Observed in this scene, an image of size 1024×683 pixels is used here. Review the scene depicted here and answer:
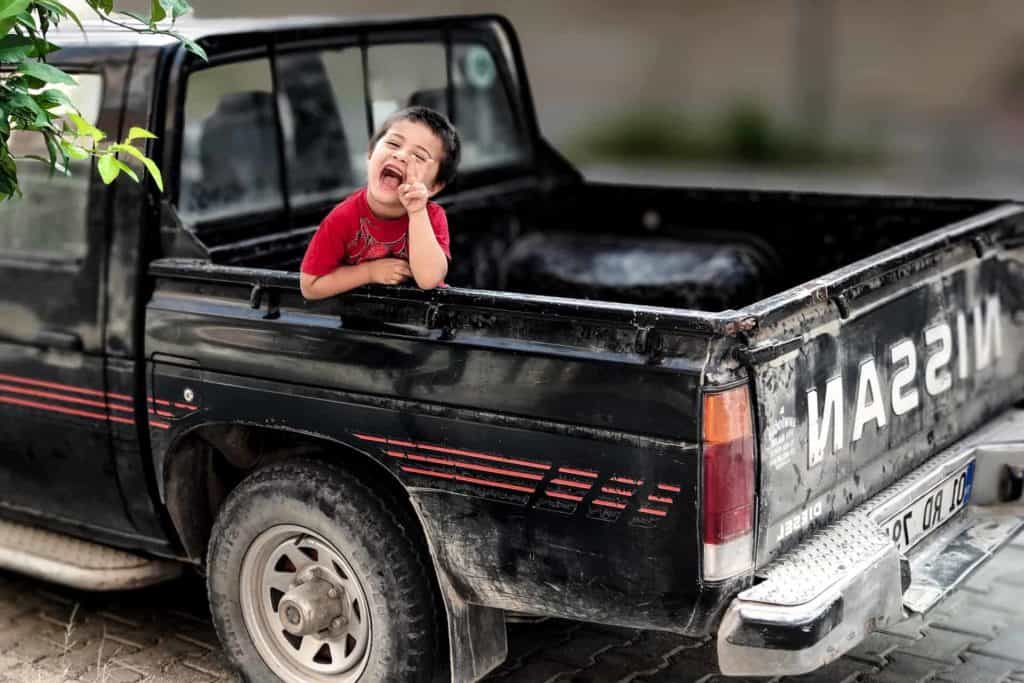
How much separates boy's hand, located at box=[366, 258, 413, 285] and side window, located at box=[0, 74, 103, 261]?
108 cm

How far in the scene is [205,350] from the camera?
142 inches

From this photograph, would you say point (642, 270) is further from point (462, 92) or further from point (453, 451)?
point (453, 451)

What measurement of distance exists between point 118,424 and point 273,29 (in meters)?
1.37

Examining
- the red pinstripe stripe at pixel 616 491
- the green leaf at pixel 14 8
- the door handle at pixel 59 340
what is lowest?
the red pinstripe stripe at pixel 616 491

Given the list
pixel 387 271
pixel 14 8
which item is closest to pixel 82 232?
pixel 387 271

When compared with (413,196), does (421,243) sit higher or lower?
lower

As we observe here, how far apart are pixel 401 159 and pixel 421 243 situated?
0.25 metres

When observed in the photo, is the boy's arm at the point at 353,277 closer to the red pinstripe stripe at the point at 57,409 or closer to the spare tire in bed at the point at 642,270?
the red pinstripe stripe at the point at 57,409

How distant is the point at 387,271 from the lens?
11.0 feet

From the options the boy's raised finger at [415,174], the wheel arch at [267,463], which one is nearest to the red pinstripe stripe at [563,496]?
the wheel arch at [267,463]

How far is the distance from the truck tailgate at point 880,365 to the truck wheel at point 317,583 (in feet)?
3.11

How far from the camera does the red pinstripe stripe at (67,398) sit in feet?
12.6

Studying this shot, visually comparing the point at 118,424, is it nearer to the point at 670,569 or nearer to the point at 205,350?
the point at 205,350

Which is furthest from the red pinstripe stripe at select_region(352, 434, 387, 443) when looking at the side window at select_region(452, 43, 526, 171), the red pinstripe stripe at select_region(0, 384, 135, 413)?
the side window at select_region(452, 43, 526, 171)
